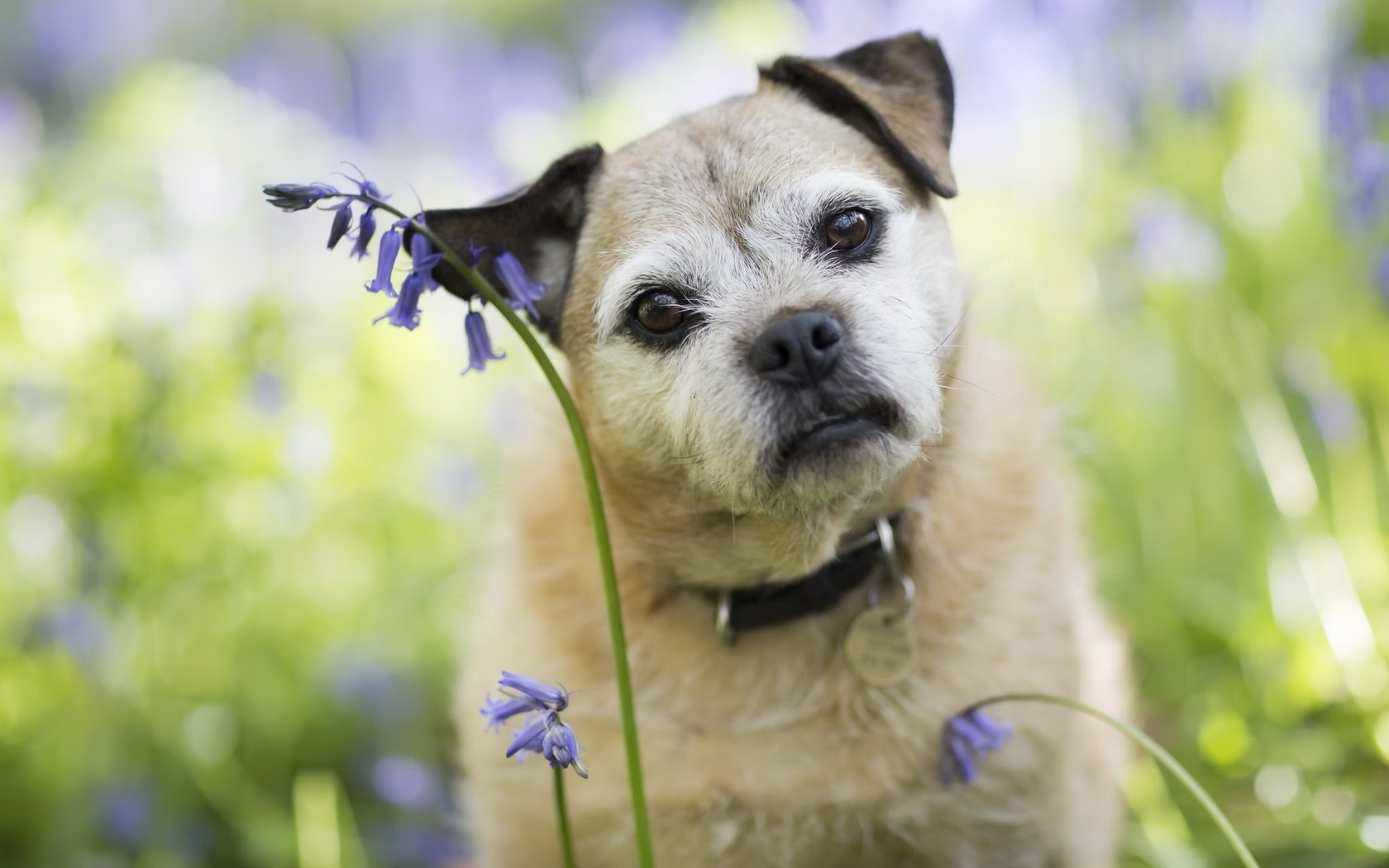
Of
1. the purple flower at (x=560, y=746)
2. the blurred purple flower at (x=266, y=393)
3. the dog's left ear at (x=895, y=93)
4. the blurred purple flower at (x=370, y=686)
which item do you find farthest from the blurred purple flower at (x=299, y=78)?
the purple flower at (x=560, y=746)

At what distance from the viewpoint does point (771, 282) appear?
7.38 feet

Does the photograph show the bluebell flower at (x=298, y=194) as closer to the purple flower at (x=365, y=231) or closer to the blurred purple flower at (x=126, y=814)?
the purple flower at (x=365, y=231)

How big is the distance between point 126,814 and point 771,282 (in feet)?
7.06

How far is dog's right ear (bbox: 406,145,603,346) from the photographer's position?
2258mm

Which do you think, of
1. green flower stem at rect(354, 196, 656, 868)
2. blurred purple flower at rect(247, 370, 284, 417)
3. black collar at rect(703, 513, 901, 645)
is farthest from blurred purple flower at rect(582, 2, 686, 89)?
green flower stem at rect(354, 196, 656, 868)

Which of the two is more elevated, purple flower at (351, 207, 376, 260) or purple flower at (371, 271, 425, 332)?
purple flower at (351, 207, 376, 260)

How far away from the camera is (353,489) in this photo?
3.94 meters

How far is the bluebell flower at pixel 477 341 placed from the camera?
1942mm

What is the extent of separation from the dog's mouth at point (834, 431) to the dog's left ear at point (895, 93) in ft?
1.79

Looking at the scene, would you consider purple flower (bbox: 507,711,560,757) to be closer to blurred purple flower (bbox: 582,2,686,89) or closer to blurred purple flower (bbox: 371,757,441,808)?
blurred purple flower (bbox: 371,757,441,808)

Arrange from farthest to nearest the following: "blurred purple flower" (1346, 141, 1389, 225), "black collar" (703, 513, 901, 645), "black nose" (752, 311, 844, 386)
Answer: "blurred purple flower" (1346, 141, 1389, 225) → "black collar" (703, 513, 901, 645) → "black nose" (752, 311, 844, 386)

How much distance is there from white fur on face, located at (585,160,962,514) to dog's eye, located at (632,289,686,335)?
0.08 feet

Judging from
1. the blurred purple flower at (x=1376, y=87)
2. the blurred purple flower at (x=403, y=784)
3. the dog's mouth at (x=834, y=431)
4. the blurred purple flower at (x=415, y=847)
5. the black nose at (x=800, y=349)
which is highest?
the blurred purple flower at (x=1376, y=87)

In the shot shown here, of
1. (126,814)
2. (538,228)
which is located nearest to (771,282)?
(538,228)
